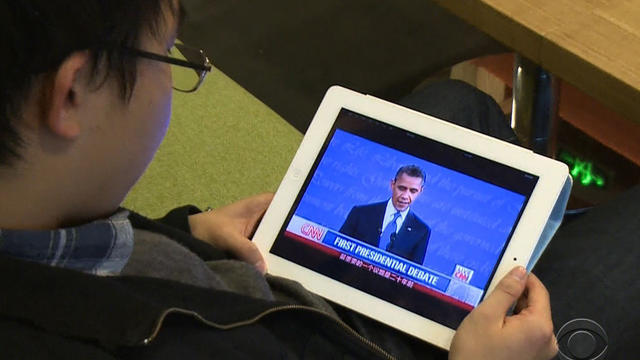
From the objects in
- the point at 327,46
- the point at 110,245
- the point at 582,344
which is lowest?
the point at 110,245

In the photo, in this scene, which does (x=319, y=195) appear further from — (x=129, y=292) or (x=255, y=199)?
(x=129, y=292)

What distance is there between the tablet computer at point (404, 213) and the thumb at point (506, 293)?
0.02 meters

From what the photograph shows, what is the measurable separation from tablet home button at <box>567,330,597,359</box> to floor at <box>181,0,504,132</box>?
523 mm

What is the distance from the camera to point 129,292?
0.61 m

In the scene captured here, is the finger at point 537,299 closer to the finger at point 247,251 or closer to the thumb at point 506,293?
the thumb at point 506,293

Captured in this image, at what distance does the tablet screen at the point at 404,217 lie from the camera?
752 millimetres

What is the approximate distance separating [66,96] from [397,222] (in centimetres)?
37

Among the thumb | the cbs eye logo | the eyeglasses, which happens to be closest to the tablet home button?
the cbs eye logo

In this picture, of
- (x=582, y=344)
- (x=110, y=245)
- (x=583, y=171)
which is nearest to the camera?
(x=110, y=245)

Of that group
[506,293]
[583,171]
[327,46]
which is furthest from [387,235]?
[583,171]

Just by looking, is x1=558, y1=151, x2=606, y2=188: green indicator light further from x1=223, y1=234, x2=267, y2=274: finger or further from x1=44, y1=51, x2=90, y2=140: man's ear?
x1=44, y1=51, x2=90, y2=140: man's ear

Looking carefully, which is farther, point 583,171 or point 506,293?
point 583,171

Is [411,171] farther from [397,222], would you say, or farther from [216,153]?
[216,153]

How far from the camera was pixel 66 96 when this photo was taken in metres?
0.54
